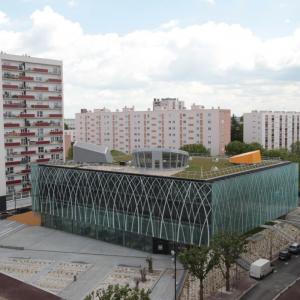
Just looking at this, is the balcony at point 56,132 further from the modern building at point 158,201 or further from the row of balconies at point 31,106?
the modern building at point 158,201

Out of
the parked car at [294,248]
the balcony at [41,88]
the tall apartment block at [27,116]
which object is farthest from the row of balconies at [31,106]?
the parked car at [294,248]

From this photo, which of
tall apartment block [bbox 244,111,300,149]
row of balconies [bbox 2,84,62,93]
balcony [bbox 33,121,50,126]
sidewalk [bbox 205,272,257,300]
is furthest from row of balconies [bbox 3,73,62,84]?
tall apartment block [bbox 244,111,300,149]

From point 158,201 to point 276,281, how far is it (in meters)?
16.6

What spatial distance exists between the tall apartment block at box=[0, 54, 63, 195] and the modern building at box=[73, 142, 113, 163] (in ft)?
71.0

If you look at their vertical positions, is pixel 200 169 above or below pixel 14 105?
below

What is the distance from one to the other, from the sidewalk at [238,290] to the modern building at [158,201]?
604 cm

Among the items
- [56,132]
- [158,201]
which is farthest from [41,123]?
[158,201]

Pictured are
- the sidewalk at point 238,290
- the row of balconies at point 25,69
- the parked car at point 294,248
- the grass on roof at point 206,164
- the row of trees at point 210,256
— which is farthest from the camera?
the row of balconies at point 25,69

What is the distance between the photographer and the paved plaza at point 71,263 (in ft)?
143

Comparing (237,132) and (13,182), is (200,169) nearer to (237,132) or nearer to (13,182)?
(13,182)

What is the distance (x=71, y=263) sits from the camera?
5031 centimetres

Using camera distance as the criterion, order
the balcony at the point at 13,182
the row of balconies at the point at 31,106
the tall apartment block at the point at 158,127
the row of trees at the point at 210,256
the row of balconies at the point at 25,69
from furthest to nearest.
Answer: the tall apartment block at the point at 158,127
the row of balconies at the point at 31,106
the row of balconies at the point at 25,69
the balcony at the point at 13,182
the row of trees at the point at 210,256

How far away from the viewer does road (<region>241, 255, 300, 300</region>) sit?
4010 cm

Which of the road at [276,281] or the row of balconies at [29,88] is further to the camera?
the row of balconies at [29,88]
